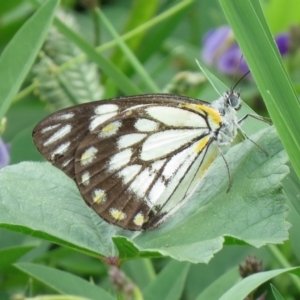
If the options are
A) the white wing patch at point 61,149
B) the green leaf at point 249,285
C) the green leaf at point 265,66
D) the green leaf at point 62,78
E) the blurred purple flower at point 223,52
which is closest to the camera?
the green leaf at point 249,285

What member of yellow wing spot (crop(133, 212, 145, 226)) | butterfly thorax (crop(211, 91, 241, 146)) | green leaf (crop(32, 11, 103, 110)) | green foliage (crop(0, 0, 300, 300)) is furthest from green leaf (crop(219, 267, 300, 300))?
green leaf (crop(32, 11, 103, 110))

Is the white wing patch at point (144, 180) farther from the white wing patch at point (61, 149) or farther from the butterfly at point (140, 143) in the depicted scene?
the white wing patch at point (61, 149)

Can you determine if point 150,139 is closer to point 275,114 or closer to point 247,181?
point 247,181

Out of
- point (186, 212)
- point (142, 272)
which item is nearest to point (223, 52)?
point (142, 272)

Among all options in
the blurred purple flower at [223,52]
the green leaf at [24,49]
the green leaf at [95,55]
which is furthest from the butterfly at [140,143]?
the blurred purple flower at [223,52]

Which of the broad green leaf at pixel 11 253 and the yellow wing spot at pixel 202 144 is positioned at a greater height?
the broad green leaf at pixel 11 253

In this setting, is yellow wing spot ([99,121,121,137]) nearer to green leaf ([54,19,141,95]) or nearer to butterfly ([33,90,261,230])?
butterfly ([33,90,261,230])

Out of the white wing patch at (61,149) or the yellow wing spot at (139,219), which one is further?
the white wing patch at (61,149)

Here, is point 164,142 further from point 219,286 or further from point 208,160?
point 219,286

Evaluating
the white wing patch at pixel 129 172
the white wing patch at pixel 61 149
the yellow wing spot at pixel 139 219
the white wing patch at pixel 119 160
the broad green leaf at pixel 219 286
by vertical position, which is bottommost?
the broad green leaf at pixel 219 286
